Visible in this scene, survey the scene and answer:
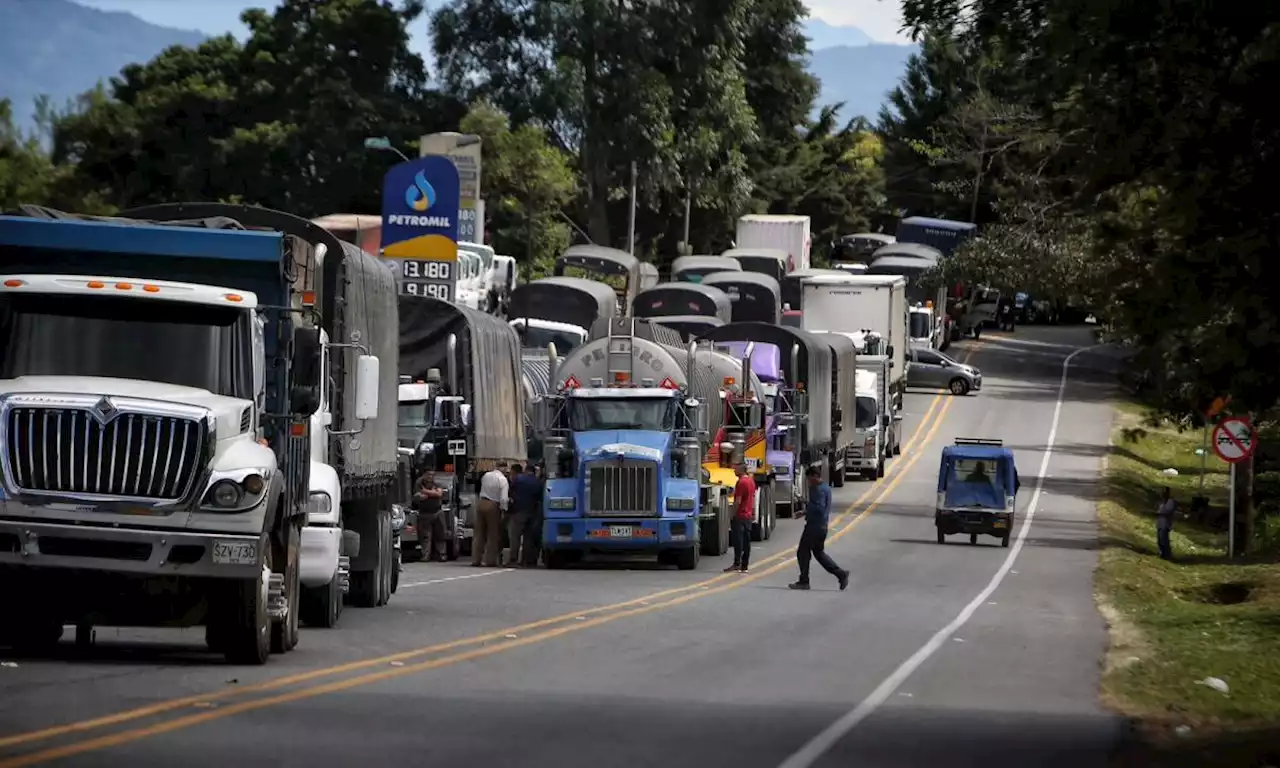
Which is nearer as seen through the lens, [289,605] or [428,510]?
[289,605]

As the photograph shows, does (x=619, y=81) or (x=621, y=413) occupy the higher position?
(x=619, y=81)

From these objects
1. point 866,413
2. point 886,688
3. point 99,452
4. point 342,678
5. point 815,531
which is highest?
point 866,413

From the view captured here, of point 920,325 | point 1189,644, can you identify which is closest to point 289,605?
point 1189,644

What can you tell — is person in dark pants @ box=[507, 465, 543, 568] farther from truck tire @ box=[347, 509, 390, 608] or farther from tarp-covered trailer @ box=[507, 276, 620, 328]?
tarp-covered trailer @ box=[507, 276, 620, 328]

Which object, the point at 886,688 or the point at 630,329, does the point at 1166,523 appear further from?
the point at 886,688

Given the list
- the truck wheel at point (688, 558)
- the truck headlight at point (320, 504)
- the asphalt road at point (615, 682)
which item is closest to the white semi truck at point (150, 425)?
the asphalt road at point (615, 682)

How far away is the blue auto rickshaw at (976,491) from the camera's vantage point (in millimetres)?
41812

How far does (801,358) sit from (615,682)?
2982 cm

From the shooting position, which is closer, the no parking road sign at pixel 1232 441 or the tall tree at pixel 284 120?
the no parking road sign at pixel 1232 441

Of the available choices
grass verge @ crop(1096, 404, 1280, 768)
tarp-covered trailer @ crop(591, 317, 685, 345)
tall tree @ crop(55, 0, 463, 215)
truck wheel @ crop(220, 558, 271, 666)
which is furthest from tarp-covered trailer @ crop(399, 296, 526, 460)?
tall tree @ crop(55, 0, 463, 215)

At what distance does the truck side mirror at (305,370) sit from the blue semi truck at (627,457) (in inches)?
642

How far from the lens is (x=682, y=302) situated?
6166cm

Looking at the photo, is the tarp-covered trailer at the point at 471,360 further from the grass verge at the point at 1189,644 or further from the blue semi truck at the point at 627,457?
the grass verge at the point at 1189,644

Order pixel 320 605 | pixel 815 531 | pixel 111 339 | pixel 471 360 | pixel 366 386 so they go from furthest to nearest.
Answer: pixel 471 360 → pixel 815 531 → pixel 320 605 → pixel 366 386 → pixel 111 339
